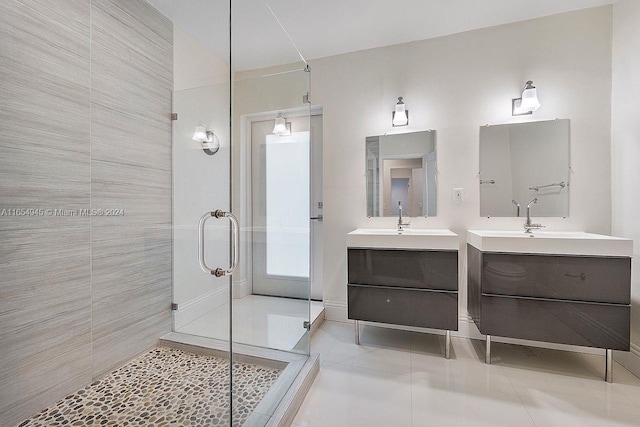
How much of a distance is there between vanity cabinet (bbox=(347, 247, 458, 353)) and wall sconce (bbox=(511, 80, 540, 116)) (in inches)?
48.8

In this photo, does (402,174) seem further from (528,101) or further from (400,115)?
(528,101)

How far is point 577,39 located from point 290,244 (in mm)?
2582

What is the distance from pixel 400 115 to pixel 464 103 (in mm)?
509

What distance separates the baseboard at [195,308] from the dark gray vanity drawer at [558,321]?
1.72 m

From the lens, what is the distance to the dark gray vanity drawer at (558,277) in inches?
66.3

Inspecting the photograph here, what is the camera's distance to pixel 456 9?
2.07 m

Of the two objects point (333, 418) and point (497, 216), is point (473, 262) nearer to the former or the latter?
point (497, 216)

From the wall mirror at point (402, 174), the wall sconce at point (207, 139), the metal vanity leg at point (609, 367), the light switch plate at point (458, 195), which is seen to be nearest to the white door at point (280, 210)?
the wall sconce at point (207, 139)

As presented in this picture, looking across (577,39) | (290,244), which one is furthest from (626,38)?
(290,244)

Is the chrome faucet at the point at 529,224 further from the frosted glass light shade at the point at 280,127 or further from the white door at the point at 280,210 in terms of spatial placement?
the frosted glass light shade at the point at 280,127

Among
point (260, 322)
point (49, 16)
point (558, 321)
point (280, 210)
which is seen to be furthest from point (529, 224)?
point (49, 16)

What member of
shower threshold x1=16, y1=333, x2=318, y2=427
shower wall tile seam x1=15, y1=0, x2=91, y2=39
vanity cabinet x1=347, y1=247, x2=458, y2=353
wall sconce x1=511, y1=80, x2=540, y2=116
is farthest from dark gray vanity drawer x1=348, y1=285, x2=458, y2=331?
shower wall tile seam x1=15, y1=0, x2=91, y2=39

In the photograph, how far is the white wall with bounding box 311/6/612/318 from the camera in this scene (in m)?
2.09

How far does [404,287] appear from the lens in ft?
6.82
